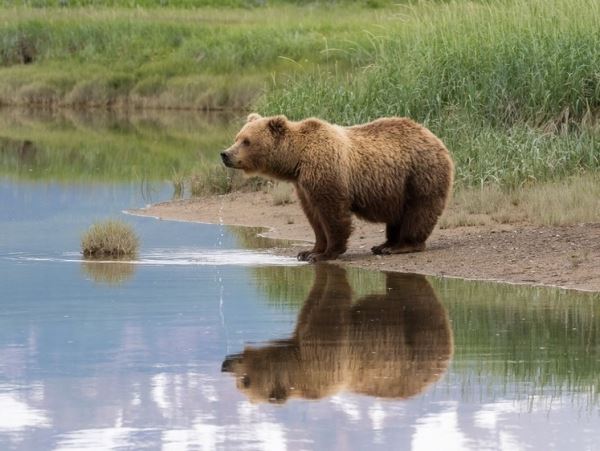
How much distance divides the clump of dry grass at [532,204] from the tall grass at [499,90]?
1.40 ft

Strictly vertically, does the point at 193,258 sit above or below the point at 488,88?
below

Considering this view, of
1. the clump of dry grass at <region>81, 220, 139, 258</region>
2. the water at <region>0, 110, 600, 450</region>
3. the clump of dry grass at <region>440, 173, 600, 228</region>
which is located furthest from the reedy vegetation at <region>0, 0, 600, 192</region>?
the clump of dry grass at <region>81, 220, 139, 258</region>

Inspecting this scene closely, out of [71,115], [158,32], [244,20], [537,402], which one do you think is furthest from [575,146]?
[244,20]

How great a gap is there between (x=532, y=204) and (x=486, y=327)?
5.75 m

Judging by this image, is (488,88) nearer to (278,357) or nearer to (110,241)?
(110,241)

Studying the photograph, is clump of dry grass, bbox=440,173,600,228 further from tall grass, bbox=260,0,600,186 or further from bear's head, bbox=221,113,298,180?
bear's head, bbox=221,113,298,180

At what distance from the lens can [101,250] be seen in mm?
13898

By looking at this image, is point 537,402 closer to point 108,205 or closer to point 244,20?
point 108,205

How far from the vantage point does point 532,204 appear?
1519cm

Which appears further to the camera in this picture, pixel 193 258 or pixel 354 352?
pixel 193 258

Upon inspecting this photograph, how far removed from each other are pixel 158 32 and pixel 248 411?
129 feet

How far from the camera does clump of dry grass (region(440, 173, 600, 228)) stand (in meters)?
14.4

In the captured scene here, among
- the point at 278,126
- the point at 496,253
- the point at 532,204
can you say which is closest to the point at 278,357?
the point at 496,253

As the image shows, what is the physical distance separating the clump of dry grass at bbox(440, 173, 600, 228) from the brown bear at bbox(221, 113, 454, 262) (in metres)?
1.66
